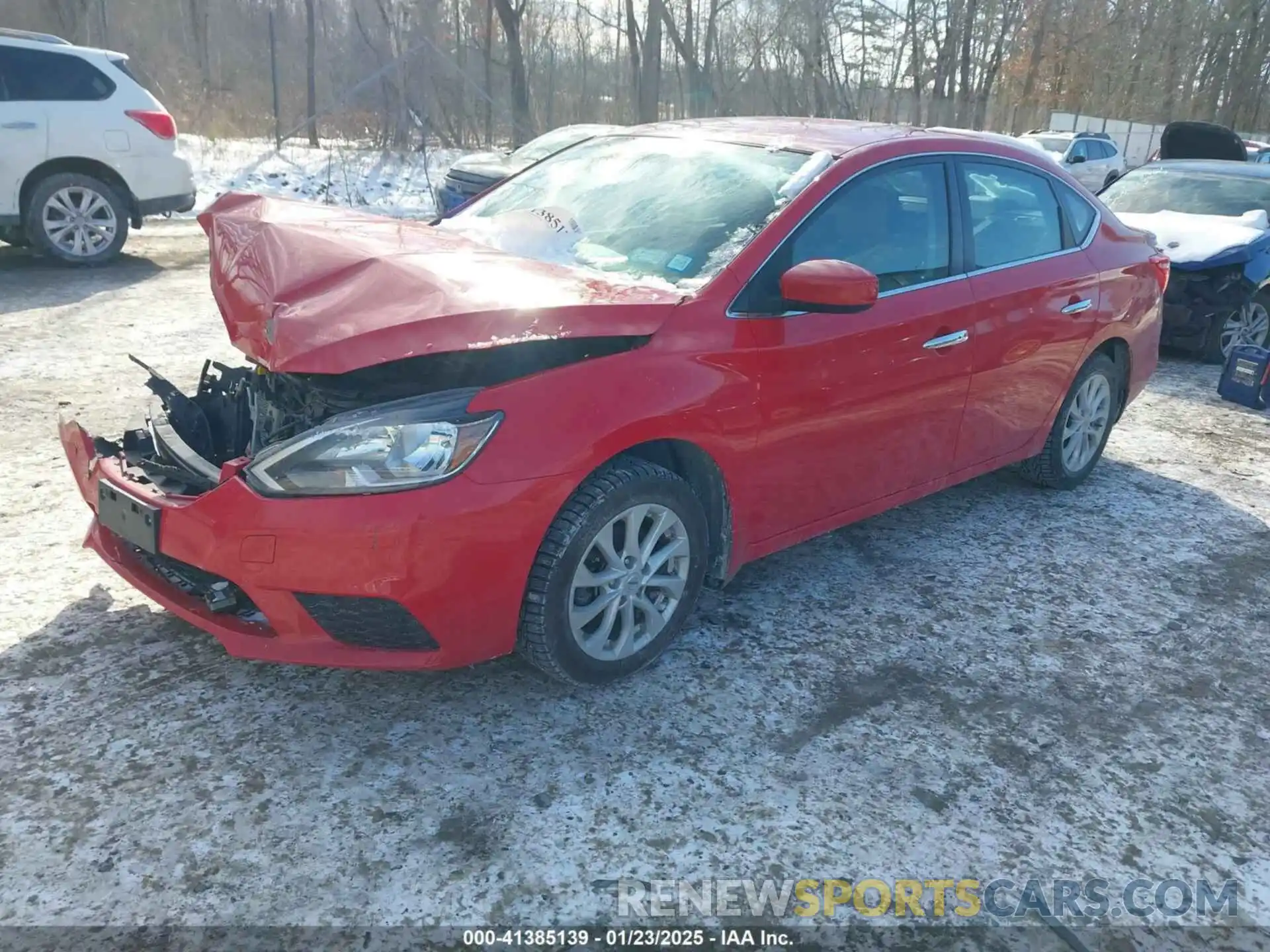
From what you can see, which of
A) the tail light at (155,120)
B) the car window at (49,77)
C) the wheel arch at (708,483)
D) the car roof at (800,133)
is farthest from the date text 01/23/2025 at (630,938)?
the car window at (49,77)

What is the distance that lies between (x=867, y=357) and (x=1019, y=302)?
106cm

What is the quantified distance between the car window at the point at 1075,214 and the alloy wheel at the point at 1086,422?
691 mm

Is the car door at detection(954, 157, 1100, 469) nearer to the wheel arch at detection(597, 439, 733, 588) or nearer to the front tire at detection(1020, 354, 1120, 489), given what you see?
the front tire at detection(1020, 354, 1120, 489)

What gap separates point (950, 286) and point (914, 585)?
47.2 inches

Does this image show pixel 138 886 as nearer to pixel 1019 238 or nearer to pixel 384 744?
pixel 384 744

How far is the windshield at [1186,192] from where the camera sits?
8305 millimetres

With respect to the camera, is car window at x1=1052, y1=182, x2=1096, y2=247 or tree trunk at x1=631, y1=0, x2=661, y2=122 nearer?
car window at x1=1052, y1=182, x2=1096, y2=247

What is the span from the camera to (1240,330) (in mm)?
7781

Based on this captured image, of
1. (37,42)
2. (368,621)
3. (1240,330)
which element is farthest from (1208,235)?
(37,42)

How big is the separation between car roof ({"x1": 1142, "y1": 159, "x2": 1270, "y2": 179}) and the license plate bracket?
945cm

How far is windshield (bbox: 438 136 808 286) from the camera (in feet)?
10.8

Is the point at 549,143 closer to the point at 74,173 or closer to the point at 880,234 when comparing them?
the point at 74,173

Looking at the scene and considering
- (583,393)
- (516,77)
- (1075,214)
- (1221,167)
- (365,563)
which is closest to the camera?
(365,563)

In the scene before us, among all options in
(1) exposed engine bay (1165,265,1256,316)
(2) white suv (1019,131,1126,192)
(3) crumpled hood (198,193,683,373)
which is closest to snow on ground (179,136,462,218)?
(1) exposed engine bay (1165,265,1256,316)
